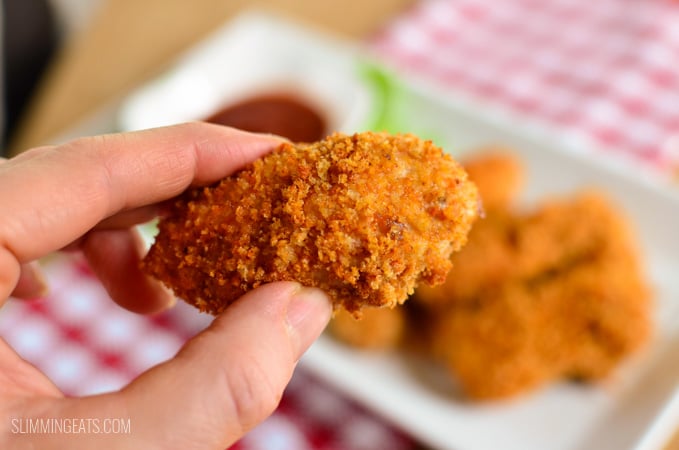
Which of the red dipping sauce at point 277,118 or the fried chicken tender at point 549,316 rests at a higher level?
the fried chicken tender at point 549,316

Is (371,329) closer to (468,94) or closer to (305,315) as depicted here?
(305,315)

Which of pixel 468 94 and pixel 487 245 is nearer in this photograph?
pixel 487 245

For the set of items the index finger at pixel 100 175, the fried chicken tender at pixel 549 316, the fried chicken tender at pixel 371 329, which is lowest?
the fried chicken tender at pixel 371 329

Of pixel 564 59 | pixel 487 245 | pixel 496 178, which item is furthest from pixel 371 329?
pixel 564 59

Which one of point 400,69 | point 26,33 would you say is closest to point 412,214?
point 400,69

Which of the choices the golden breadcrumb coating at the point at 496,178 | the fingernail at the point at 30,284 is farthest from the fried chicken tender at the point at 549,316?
the fingernail at the point at 30,284

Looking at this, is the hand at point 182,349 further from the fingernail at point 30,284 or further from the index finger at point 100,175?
the fingernail at point 30,284

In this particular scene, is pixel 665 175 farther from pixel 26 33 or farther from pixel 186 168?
pixel 26 33
